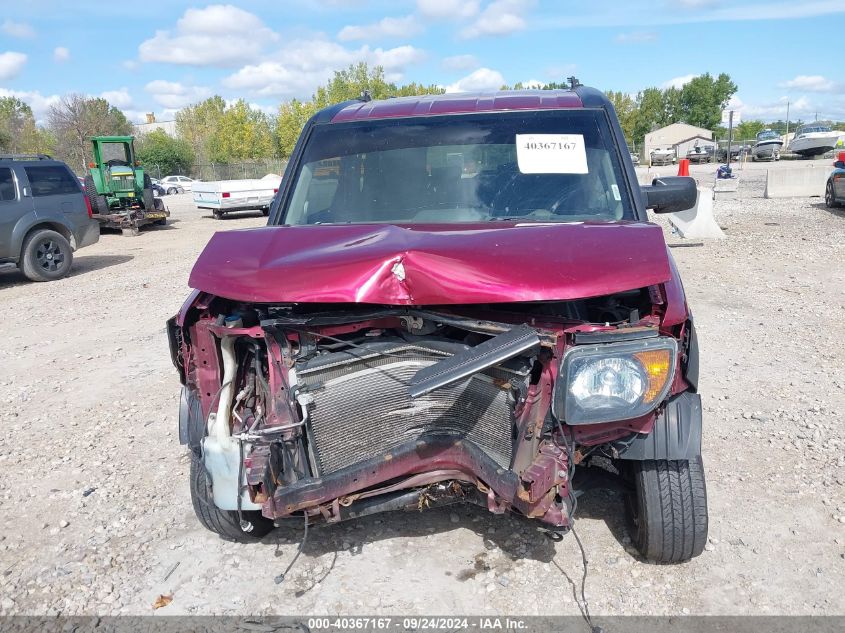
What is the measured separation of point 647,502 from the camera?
9.27 feet

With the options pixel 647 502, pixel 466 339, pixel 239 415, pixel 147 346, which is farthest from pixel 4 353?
pixel 647 502

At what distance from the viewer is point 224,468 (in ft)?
8.54

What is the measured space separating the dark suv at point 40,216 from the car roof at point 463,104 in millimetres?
9153

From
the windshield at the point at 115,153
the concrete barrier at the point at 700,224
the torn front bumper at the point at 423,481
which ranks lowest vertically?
the concrete barrier at the point at 700,224

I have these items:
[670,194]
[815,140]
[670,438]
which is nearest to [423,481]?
[670,438]

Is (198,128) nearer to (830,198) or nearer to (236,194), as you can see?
(236,194)

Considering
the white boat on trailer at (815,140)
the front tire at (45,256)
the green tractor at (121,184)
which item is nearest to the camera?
the front tire at (45,256)

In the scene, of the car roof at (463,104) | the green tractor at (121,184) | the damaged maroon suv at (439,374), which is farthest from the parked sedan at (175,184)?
the damaged maroon suv at (439,374)

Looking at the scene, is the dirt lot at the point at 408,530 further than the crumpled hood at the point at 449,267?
Yes

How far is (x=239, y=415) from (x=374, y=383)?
58 centimetres

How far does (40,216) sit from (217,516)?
10.2 meters

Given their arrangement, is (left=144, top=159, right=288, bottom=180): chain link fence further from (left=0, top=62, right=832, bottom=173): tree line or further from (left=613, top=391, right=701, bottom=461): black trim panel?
(left=613, top=391, right=701, bottom=461): black trim panel

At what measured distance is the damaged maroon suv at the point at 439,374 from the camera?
2.36 metres

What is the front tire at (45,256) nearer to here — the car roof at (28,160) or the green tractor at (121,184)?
the car roof at (28,160)
